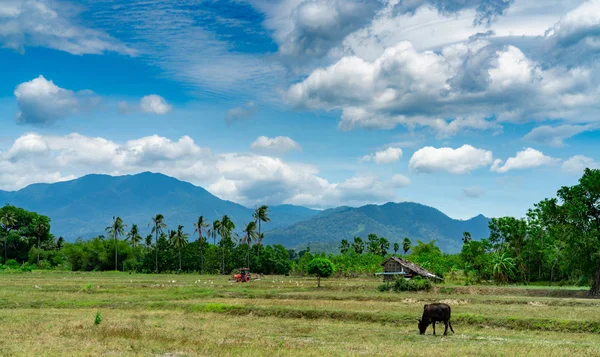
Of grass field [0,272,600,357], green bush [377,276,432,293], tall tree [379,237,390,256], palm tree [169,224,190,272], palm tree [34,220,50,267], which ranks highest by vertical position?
palm tree [34,220,50,267]

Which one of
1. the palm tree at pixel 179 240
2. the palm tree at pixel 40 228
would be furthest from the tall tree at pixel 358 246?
the palm tree at pixel 40 228

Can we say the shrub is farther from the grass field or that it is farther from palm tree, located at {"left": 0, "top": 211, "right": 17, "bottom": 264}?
palm tree, located at {"left": 0, "top": 211, "right": 17, "bottom": 264}

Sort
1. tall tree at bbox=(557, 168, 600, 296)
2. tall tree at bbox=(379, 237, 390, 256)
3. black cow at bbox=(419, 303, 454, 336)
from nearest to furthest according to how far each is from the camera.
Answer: black cow at bbox=(419, 303, 454, 336) → tall tree at bbox=(557, 168, 600, 296) → tall tree at bbox=(379, 237, 390, 256)

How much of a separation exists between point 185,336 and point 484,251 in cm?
7940

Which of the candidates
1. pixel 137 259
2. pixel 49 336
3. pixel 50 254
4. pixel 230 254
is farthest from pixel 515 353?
pixel 50 254

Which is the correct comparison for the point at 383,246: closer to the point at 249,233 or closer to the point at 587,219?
the point at 249,233

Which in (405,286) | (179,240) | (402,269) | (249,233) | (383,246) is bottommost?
(405,286)

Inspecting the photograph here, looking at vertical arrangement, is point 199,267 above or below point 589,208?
below

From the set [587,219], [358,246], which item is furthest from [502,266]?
[358,246]

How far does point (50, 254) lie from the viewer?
458ft

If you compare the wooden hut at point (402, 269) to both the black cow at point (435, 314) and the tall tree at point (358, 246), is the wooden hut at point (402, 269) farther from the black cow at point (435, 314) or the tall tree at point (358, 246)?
the tall tree at point (358, 246)

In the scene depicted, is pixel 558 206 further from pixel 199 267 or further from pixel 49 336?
pixel 199 267

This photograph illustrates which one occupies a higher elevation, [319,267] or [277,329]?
[319,267]

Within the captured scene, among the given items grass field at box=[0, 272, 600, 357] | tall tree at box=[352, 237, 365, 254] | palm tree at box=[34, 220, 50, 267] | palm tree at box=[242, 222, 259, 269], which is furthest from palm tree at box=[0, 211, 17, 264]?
grass field at box=[0, 272, 600, 357]
